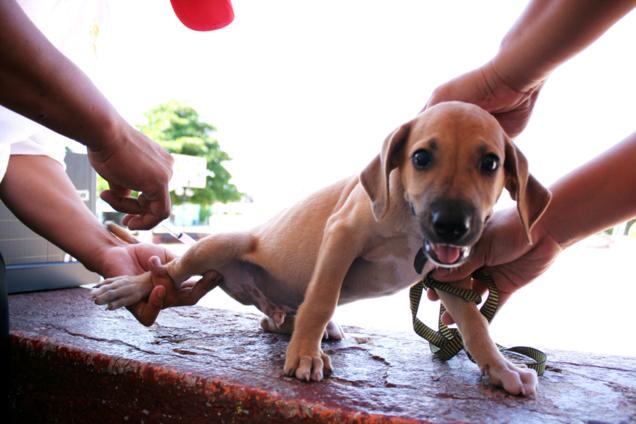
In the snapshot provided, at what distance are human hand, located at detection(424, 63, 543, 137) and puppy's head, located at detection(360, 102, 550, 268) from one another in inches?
8.8

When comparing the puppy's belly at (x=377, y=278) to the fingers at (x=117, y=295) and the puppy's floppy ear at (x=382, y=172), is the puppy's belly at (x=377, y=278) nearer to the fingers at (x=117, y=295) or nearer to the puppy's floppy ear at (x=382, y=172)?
the puppy's floppy ear at (x=382, y=172)

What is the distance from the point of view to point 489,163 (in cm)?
140

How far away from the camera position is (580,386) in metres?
1.46

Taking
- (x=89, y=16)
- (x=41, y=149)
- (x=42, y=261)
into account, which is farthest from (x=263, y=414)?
(x=42, y=261)

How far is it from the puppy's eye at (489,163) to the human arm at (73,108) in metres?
0.99

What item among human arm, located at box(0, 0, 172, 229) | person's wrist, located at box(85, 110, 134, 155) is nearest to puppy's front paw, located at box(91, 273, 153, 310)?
human arm, located at box(0, 0, 172, 229)

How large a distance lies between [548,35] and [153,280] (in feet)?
5.03

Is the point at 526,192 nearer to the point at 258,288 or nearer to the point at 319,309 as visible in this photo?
the point at 319,309

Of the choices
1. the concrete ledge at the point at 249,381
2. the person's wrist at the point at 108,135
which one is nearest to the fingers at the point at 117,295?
the concrete ledge at the point at 249,381

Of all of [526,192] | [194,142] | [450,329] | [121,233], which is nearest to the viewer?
[526,192]

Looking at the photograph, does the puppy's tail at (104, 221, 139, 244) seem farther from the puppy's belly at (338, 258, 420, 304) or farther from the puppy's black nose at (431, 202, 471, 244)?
the puppy's black nose at (431, 202, 471, 244)

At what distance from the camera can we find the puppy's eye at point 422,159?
1410mm

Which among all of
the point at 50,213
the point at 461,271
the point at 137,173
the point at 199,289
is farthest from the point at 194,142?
the point at 461,271

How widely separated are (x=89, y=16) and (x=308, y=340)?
1.85 meters
